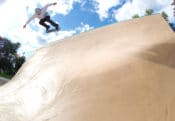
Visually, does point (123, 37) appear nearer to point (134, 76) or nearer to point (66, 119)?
point (134, 76)

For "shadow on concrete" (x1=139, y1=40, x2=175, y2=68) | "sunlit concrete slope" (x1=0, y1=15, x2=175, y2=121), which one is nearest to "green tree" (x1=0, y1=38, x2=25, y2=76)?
"sunlit concrete slope" (x1=0, y1=15, x2=175, y2=121)

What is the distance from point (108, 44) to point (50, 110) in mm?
601

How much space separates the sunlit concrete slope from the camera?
62.0 inches

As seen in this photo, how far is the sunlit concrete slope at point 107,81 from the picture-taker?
157 centimetres

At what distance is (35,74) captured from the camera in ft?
7.74

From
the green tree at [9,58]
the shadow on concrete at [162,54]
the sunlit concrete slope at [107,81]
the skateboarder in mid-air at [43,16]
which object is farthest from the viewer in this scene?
the green tree at [9,58]

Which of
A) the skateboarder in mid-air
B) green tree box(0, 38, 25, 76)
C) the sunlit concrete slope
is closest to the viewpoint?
the sunlit concrete slope

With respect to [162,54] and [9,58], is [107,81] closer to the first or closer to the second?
[162,54]

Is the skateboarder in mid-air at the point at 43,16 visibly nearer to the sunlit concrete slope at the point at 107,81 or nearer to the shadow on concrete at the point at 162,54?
the sunlit concrete slope at the point at 107,81

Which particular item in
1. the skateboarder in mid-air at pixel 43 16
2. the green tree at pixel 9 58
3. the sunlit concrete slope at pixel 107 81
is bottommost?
the green tree at pixel 9 58

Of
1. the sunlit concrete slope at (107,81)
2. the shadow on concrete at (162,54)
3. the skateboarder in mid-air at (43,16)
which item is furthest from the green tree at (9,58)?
the shadow on concrete at (162,54)

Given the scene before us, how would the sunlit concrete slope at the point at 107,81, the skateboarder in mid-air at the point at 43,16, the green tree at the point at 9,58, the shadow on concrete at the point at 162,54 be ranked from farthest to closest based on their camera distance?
the green tree at the point at 9,58, the skateboarder in mid-air at the point at 43,16, the shadow on concrete at the point at 162,54, the sunlit concrete slope at the point at 107,81

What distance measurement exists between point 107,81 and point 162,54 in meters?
0.34

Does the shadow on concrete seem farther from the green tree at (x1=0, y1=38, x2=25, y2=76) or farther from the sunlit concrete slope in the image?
the green tree at (x1=0, y1=38, x2=25, y2=76)
